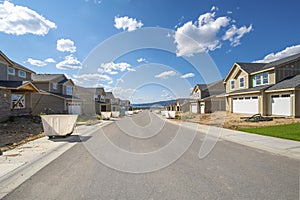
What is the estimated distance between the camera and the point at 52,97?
94.3 ft

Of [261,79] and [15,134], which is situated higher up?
[261,79]

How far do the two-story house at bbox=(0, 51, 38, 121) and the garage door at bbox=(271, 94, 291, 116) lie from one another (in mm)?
25375

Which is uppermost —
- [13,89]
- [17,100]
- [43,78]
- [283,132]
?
[43,78]

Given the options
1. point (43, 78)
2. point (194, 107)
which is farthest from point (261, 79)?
point (43, 78)

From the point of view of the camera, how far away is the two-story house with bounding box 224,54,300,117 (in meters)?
18.0

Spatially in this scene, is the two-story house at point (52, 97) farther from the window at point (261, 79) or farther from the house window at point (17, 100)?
the window at point (261, 79)

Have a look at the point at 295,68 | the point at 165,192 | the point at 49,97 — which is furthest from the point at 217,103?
the point at 165,192

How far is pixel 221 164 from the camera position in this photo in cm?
532

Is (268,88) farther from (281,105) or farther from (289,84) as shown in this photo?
(281,105)

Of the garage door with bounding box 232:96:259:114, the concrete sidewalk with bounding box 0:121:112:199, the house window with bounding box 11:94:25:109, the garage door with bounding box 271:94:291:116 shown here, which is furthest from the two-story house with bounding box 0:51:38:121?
the garage door with bounding box 271:94:291:116

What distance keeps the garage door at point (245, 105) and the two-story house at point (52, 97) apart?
26.5 metres

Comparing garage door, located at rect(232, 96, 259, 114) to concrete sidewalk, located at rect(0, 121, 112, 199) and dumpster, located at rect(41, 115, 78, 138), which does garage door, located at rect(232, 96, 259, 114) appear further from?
concrete sidewalk, located at rect(0, 121, 112, 199)

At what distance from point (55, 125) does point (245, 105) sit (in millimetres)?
23448

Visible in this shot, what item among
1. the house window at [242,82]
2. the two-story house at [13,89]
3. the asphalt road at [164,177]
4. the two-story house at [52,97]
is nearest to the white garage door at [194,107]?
the house window at [242,82]
